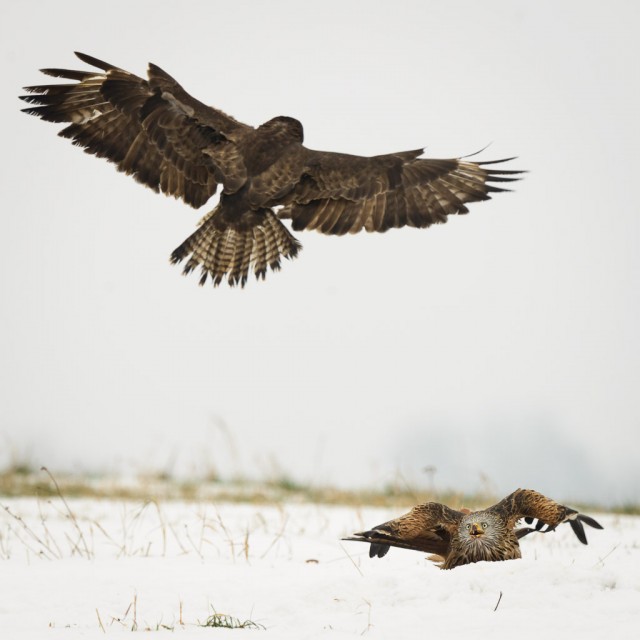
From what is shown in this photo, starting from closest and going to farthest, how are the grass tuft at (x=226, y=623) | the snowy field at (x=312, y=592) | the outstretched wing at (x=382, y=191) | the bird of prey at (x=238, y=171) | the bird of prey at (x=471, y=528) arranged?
1. the snowy field at (x=312, y=592)
2. the grass tuft at (x=226, y=623)
3. the bird of prey at (x=471, y=528)
4. the bird of prey at (x=238, y=171)
5. the outstretched wing at (x=382, y=191)

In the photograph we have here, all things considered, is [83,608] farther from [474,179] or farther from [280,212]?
[474,179]

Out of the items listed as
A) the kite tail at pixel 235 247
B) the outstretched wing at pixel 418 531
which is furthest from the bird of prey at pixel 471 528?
the kite tail at pixel 235 247

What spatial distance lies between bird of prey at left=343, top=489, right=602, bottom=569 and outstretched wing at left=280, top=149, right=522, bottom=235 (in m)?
2.71

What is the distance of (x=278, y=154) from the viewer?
241 inches

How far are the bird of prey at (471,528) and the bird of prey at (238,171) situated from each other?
247 centimetres

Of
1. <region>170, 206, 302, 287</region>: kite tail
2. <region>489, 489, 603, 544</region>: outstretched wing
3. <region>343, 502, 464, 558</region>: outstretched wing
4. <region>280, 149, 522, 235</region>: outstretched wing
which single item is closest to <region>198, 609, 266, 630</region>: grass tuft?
<region>343, 502, 464, 558</region>: outstretched wing

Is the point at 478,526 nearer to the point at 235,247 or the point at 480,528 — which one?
the point at 480,528

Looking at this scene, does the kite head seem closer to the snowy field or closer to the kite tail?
the snowy field

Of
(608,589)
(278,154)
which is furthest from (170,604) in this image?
(278,154)

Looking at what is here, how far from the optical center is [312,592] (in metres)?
4.93

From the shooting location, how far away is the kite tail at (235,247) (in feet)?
21.3

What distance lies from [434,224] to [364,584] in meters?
3.07

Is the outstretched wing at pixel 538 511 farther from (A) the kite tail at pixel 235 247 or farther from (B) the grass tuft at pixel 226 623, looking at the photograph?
(A) the kite tail at pixel 235 247

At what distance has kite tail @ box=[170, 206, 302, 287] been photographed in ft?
21.3
